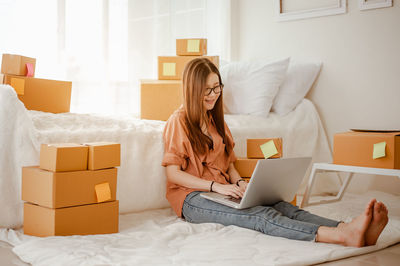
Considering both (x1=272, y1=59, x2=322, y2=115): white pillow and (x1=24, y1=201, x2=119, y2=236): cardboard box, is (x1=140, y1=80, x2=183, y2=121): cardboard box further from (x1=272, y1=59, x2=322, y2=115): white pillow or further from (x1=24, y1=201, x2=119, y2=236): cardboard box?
(x1=24, y1=201, x2=119, y2=236): cardboard box

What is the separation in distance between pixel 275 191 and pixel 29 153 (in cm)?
100

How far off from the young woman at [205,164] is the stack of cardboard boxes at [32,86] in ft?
2.20

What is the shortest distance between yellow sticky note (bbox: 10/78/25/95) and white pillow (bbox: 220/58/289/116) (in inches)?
49.4

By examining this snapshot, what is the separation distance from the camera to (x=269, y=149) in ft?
7.05

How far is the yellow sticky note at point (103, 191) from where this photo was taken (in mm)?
1738

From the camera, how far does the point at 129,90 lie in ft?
9.87

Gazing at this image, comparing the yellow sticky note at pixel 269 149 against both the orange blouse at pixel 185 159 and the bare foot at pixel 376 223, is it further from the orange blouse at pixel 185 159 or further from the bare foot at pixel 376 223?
the bare foot at pixel 376 223

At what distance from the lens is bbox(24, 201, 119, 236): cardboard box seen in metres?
1.64

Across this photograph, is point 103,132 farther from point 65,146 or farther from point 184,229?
point 184,229

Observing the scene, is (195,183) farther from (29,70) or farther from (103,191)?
(29,70)

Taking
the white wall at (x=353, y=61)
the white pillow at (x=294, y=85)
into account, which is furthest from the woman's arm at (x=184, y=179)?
the white wall at (x=353, y=61)

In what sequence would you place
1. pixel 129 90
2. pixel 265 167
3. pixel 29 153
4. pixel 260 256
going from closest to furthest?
pixel 260 256 → pixel 265 167 → pixel 29 153 → pixel 129 90

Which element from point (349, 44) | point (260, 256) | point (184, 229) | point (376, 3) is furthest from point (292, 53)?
point (260, 256)

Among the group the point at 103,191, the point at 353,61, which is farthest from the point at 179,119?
the point at 353,61
